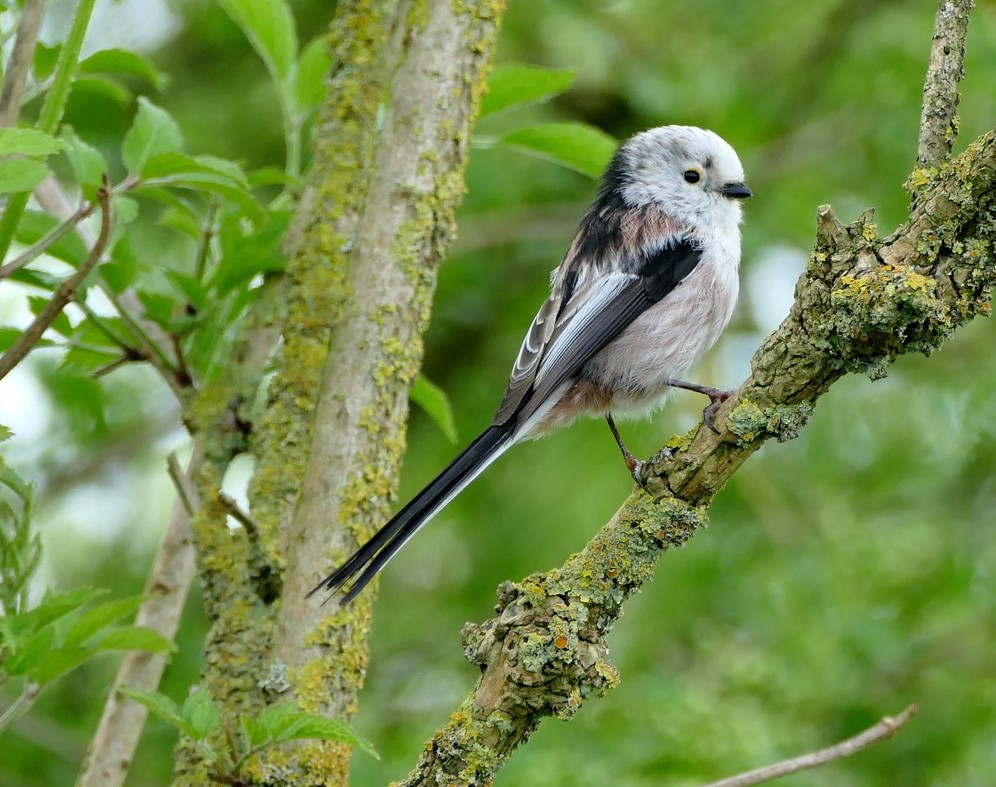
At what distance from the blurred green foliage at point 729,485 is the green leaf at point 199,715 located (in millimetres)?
2042

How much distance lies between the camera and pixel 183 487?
268 cm

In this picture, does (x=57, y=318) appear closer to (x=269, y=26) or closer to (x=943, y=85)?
(x=269, y=26)

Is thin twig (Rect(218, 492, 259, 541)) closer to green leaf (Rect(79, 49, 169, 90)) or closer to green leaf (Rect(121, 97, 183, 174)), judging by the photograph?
green leaf (Rect(121, 97, 183, 174))

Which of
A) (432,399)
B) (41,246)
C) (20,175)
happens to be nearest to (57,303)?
A: (41,246)

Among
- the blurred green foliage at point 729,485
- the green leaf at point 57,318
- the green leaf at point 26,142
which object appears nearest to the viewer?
the green leaf at point 26,142

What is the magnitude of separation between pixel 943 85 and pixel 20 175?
5.08 ft

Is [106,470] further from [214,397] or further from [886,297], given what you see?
[886,297]

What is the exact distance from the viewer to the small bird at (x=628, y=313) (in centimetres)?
349

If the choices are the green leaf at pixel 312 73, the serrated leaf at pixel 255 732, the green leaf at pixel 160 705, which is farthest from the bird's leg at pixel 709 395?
the green leaf at pixel 312 73

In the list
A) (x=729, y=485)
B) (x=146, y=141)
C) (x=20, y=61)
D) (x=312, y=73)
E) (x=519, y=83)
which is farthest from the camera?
(x=729, y=485)

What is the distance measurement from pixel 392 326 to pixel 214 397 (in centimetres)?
53

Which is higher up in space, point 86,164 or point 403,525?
point 86,164

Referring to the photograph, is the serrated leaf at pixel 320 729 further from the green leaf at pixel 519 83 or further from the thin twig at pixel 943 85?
the green leaf at pixel 519 83

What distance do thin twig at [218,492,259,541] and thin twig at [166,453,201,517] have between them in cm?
13
